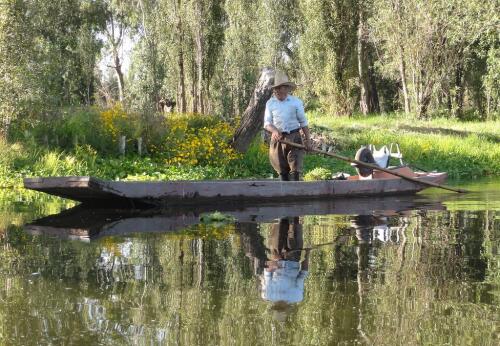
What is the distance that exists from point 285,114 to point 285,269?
5698mm

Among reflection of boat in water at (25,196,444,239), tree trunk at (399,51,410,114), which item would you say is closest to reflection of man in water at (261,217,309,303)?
reflection of boat in water at (25,196,444,239)

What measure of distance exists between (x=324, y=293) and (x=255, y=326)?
964 mm

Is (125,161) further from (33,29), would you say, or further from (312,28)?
(312,28)

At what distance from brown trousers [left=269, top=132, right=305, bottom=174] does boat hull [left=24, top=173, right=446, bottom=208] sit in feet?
1.11

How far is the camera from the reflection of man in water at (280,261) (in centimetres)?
477

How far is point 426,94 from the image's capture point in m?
33.3

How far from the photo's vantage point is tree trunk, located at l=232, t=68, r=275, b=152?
1675 cm

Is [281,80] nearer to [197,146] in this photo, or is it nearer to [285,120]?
[285,120]

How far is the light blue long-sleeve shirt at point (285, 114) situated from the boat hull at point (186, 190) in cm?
94

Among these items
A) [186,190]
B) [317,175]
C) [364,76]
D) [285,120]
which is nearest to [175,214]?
[186,190]

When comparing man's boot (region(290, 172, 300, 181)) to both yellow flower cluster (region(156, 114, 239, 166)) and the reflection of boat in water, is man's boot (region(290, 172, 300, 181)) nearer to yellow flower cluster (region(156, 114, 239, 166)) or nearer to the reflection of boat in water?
the reflection of boat in water

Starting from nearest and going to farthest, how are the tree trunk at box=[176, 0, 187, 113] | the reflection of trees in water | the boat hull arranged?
the reflection of trees in water
the boat hull
the tree trunk at box=[176, 0, 187, 113]

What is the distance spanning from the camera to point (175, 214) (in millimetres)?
10352

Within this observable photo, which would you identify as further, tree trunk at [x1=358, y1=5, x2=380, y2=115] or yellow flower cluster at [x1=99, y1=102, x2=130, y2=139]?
tree trunk at [x1=358, y1=5, x2=380, y2=115]
